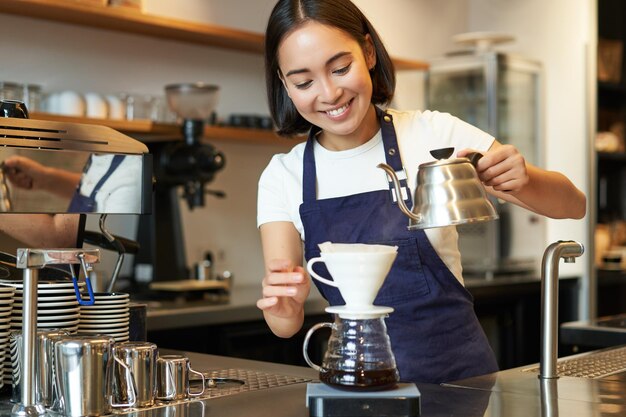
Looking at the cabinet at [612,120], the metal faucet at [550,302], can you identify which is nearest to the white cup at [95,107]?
the metal faucet at [550,302]

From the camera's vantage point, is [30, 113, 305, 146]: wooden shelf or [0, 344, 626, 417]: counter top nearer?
[0, 344, 626, 417]: counter top

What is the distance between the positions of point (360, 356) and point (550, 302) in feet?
1.93

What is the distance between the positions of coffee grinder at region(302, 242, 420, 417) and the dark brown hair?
68 centimetres

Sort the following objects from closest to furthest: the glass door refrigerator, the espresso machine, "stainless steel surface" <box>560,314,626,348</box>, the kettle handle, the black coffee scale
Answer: the black coffee scale → the kettle handle → the espresso machine → "stainless steel surface" <box>560,314,626,348</box> → the glass door refrigerator

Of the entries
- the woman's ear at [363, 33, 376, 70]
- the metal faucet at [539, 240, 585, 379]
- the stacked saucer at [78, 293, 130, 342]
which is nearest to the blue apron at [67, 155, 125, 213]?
the stacked saucer at [78, 293, 130, 342]

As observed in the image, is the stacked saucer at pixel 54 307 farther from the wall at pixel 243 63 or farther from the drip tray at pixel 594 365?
the wall at pixel 243 63

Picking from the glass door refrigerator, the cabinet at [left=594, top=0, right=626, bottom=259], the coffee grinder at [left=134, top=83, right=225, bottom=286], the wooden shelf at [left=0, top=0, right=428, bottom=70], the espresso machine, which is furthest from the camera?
the cabinet at [left=594, top=0, right=626, bottom=259]

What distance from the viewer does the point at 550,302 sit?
1814 millimetres

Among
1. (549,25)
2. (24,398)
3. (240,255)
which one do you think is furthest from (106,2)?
(549,25)

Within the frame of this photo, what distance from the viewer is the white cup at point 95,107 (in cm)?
346

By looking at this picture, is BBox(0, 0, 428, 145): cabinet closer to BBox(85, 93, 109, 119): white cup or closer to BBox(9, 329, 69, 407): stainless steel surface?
BBox(85, 93, 109, 119): white cup

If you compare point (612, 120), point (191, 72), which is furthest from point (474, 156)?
point (612, 120)

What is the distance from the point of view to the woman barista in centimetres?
190

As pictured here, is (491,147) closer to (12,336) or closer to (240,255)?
(12,336)
